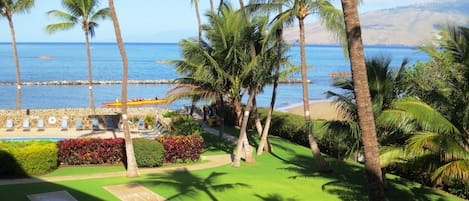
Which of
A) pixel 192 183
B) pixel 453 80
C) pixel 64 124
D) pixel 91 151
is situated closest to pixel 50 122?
pixel 64 124

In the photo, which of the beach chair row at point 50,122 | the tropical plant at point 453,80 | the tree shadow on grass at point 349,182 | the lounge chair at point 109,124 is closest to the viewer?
the tropical plant at point 453,80

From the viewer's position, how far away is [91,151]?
1550cm

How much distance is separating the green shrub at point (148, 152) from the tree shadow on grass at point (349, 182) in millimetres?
4192

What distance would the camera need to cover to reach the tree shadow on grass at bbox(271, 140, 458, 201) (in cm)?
1291

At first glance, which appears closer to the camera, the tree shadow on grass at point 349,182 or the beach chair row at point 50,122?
the tree shadow on grass at point 349,182

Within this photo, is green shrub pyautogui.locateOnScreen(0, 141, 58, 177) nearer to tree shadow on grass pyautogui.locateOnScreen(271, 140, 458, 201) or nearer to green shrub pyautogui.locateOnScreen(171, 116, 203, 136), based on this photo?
green shrub pyautogui.locateOnScreen(171, 116, 203, 136)

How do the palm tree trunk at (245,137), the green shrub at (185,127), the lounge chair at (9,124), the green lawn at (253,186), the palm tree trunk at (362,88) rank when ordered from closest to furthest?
the palm tree trunk at (362,88), the green lawn at (253,186), the palm tree trunk at (245,137), the green shrub at (185,127), the lounge chair at (9,124)

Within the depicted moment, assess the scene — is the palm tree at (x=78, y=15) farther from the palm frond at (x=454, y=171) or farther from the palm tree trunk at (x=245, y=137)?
the palm frond at (x=454, y=171)

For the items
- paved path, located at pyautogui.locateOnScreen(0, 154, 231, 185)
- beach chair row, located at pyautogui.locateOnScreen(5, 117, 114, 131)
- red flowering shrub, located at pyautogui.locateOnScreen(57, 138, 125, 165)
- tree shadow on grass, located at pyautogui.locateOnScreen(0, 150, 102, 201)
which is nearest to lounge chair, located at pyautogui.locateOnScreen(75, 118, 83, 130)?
beach chair row, located at pyautogui.locateOnScreen(5, 117, 114, 131)

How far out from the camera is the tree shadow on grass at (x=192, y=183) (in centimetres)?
1168

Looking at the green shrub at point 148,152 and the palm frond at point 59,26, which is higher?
the palm frond at point 59,26

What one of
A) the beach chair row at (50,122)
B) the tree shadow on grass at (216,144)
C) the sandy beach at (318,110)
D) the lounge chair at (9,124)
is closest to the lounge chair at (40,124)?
the beach chair row at (50,122)

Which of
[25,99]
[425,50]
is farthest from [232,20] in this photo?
[25,99]

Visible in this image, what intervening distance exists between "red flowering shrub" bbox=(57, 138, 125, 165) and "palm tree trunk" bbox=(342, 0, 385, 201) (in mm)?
10834
